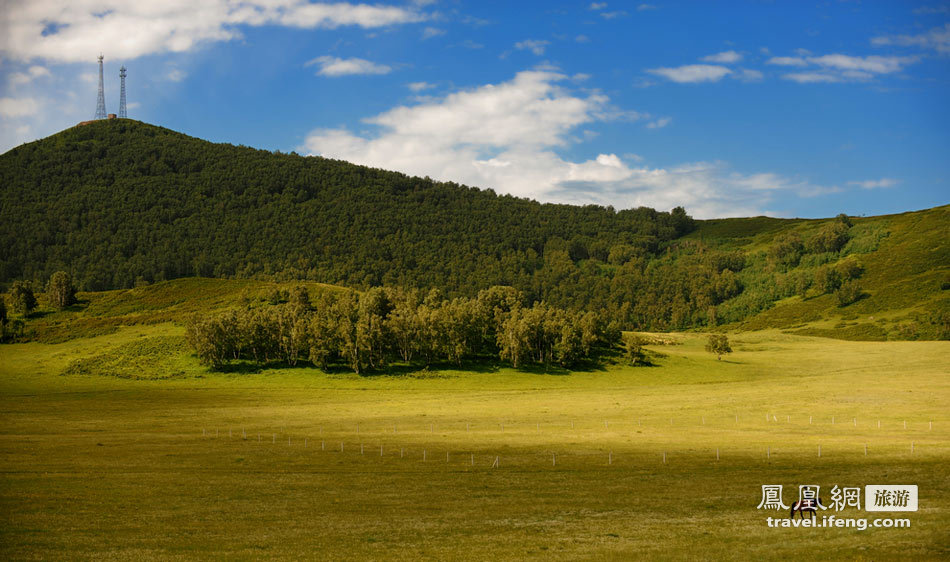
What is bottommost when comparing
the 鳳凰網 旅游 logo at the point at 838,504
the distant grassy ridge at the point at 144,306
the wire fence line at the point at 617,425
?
the wire fence line at the point at 617,425

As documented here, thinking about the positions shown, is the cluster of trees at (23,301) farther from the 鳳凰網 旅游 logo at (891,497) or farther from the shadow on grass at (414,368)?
the 鳳凰網 旅游 logo at (891,497)

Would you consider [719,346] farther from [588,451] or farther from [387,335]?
[588,451]

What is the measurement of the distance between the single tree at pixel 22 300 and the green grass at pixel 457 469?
6855 centimetres

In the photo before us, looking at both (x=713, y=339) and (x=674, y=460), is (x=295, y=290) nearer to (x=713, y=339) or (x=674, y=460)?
(x=713, y=339)

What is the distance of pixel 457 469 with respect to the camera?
158ft

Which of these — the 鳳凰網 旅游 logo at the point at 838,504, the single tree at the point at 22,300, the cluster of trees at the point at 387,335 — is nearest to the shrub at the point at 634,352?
the cluster of trees at the point at 387,335

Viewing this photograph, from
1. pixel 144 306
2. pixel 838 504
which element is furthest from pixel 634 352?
pixel 144 306

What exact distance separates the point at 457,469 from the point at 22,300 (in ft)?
547

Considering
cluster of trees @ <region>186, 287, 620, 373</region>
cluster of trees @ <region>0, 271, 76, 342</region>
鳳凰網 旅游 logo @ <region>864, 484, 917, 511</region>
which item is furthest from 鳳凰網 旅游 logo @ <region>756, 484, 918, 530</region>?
cluster of trees @ <region>0, 271, 76, 342</region>

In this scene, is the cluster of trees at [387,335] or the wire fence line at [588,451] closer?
the wire fence line at [588,451]

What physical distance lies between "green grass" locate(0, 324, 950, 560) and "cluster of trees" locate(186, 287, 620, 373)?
18758mm

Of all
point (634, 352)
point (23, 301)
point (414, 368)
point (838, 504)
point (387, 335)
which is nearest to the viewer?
point (838, 504)

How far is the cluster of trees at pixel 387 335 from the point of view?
128625 mm

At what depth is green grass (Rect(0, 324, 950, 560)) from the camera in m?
30.7
